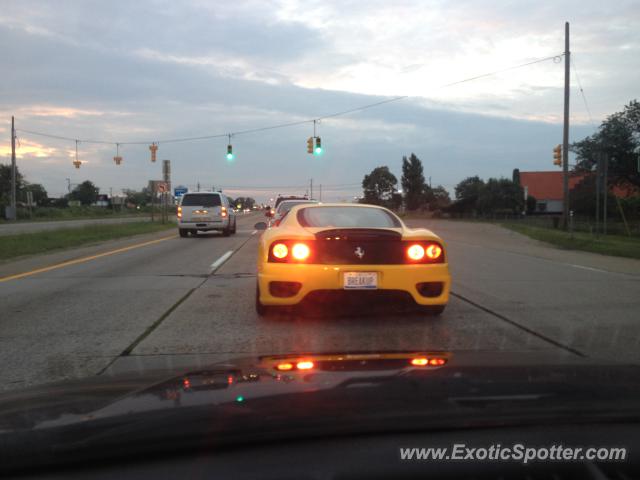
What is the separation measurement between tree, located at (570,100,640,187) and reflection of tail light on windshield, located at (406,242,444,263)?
142 ft

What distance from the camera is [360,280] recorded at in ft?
19.6

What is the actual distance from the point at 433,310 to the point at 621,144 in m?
44.7

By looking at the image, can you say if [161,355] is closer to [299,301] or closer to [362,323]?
[299,301]

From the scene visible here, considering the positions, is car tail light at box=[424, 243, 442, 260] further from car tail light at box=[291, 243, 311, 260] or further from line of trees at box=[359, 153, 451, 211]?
line of trees at box=[359, 153, 451, 211]

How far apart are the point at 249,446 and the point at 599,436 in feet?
4.13

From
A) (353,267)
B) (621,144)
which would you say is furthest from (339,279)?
(621,144)

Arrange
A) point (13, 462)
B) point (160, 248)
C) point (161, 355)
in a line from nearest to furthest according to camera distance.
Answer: point (13, 462) → point (161, 355) → point (160, 248)

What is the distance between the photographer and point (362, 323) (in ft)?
21.5

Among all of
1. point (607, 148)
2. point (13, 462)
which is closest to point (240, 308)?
point (13, 462)

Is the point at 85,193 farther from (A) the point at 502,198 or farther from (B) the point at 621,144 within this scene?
(B) the point at 621,144

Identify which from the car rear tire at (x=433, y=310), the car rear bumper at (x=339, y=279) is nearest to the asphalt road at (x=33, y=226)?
the car rear bumper at (x=339, y=279)

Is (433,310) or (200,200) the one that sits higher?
(200,200)

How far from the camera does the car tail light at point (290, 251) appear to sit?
608 cm

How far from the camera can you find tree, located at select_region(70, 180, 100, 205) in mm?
145500
